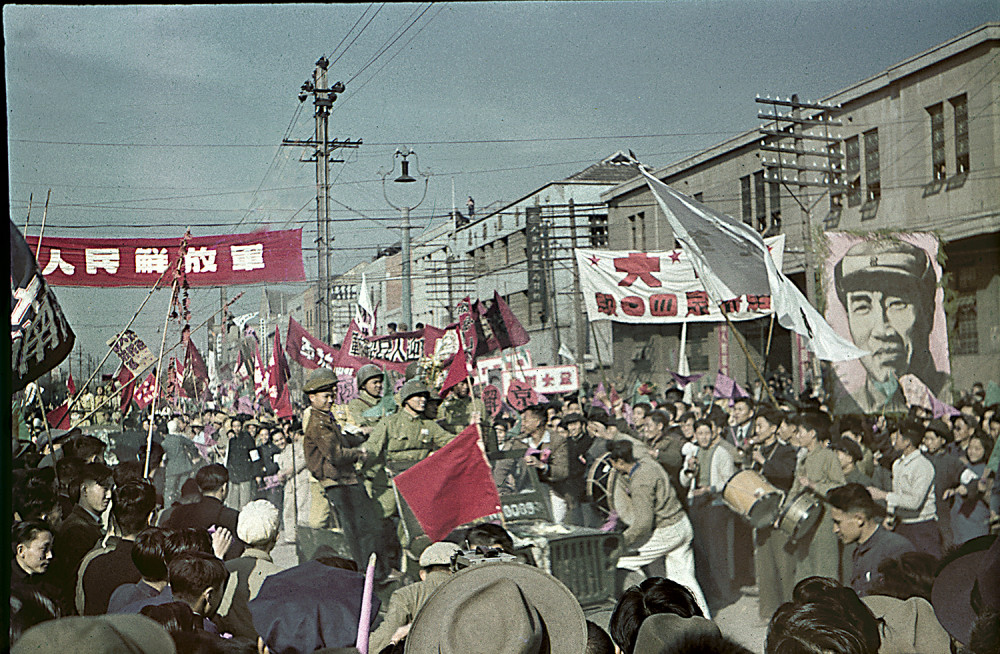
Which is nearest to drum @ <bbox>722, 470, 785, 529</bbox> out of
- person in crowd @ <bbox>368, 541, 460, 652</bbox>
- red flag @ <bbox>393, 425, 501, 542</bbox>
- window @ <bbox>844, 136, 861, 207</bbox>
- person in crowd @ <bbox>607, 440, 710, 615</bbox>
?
person in crowd @ <bbox>607, 440, 710, 615</bbox>

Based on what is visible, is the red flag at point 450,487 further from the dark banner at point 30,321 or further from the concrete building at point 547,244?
the dark banner at point 30,321

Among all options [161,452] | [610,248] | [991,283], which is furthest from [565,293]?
[161,452]

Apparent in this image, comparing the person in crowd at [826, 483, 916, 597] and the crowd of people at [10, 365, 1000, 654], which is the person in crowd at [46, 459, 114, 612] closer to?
the crowd of people at [10, 365, 1000, 654]

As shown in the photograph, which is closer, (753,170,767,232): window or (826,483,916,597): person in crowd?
(826,483,916,597): person in crowd

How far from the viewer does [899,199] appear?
5504 millimetres

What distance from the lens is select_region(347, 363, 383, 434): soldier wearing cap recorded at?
675 cm

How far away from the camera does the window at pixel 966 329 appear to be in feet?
17.9

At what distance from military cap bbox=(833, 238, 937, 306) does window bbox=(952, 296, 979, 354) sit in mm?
227

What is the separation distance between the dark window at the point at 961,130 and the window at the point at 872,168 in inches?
18.9

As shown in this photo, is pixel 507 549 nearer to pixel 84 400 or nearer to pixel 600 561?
pixel 600 561

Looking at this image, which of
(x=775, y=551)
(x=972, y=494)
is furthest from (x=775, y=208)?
(x=775, y=551)

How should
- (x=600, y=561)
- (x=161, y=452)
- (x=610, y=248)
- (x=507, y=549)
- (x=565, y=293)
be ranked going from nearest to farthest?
(x=507, y=549)
(x=600, y=561)
(x=610, y=248)
(x=565, y=293)
(x=161, y=452)

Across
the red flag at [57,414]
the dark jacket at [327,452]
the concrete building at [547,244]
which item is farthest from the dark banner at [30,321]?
the concrete building at [547,244]

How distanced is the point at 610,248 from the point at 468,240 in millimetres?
1002
